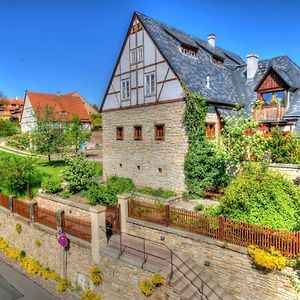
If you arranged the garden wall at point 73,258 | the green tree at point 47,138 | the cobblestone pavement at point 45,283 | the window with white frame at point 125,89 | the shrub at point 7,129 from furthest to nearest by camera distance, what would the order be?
the shrub at point 7,129 → the green tree at point 47,138 → the window with white frame at point 125,89 → the cobblestone pavement at point 45,283 → the garden wall at point 73,258

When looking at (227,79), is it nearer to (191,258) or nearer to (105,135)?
(105,135)

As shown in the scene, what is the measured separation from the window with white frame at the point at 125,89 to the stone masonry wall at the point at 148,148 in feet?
3.50

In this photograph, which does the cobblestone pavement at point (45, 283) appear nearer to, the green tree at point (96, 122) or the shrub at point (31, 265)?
the shrub at point (31, 265)

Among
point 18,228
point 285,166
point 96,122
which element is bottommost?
point 18,228

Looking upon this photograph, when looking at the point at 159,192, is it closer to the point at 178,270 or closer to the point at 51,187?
the point at 51,187

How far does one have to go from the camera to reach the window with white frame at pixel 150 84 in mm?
19466

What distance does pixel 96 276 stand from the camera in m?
12.0

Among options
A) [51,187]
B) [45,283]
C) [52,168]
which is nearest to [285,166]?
[45,283]

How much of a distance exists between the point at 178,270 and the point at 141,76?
13662 millimetres

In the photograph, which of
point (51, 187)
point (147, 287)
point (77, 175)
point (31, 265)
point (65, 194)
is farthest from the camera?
point (51, 187)

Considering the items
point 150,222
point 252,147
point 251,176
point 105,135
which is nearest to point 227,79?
point 252,147

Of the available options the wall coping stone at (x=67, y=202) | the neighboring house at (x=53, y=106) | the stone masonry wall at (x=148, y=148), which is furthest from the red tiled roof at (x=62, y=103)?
the wall coping stone at (x=67, y=202)

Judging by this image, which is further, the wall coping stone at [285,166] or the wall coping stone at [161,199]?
the wall coping stone at [285,166]

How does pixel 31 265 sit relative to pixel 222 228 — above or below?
below
